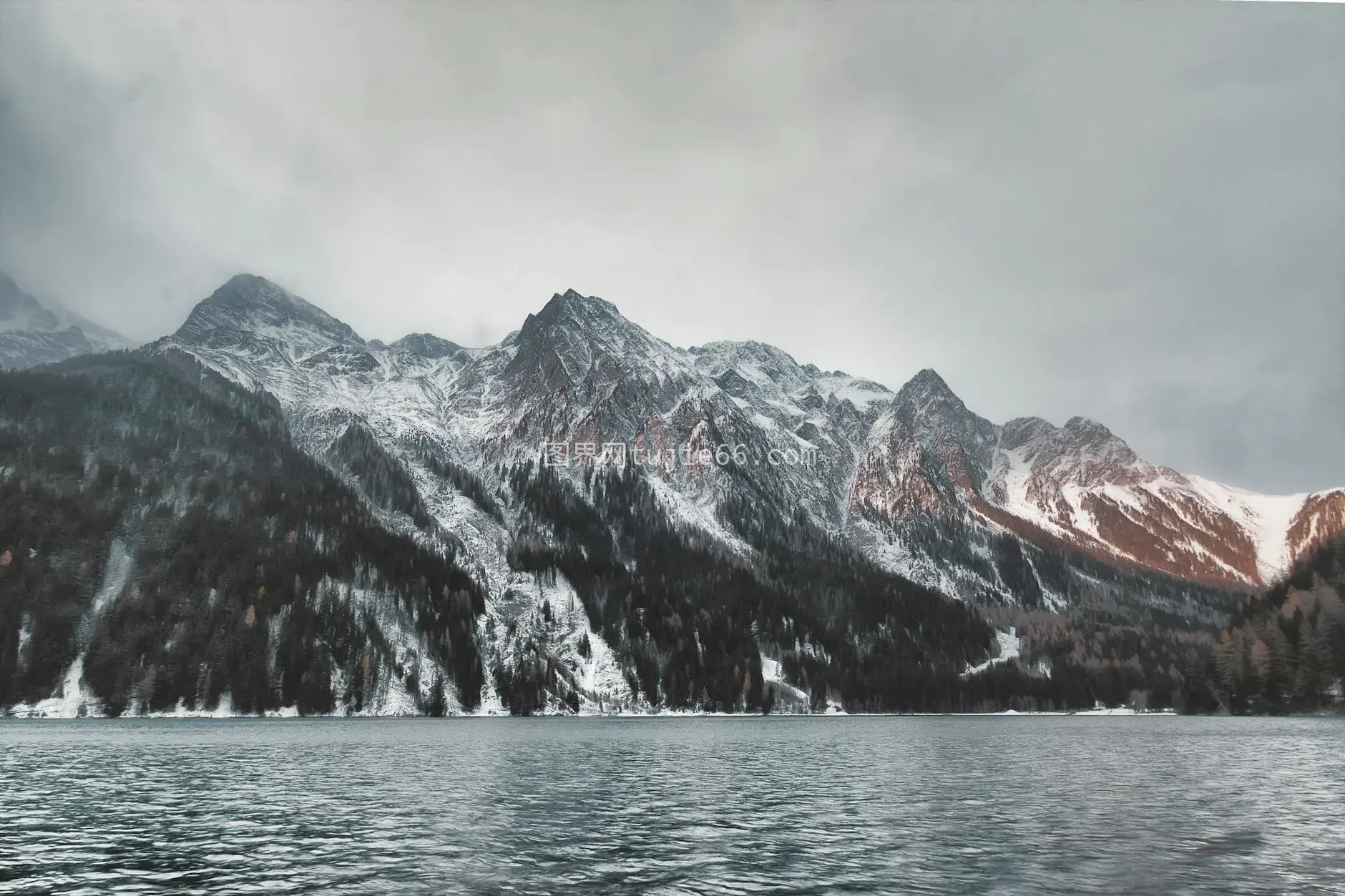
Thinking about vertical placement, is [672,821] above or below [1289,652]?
below

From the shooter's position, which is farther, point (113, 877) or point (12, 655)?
point (12, 655)

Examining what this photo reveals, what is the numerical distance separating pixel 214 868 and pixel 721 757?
2466 inches

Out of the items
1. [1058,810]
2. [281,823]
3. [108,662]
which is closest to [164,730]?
[108,662]

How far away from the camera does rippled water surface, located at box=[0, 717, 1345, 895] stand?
2844cm

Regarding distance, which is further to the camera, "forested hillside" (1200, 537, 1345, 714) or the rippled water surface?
"forested hillside" (1200, 537, 1345, 714)

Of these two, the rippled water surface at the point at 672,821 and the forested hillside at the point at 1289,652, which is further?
the forested hillside at the point at 1289,652

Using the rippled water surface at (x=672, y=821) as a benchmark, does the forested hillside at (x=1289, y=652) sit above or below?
above

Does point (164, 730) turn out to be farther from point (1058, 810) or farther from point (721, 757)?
point (1058, 810)

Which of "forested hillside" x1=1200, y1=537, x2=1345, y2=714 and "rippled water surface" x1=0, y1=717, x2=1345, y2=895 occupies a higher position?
"forested hillside" x1=1200, y1=537, x2=1345, y2=714

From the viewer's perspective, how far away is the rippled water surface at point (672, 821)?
93.3ft

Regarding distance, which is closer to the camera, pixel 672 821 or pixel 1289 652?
pixel 672 821

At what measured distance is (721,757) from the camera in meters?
85.7

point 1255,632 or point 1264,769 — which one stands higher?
point 1255,632

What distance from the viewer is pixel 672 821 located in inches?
1667
